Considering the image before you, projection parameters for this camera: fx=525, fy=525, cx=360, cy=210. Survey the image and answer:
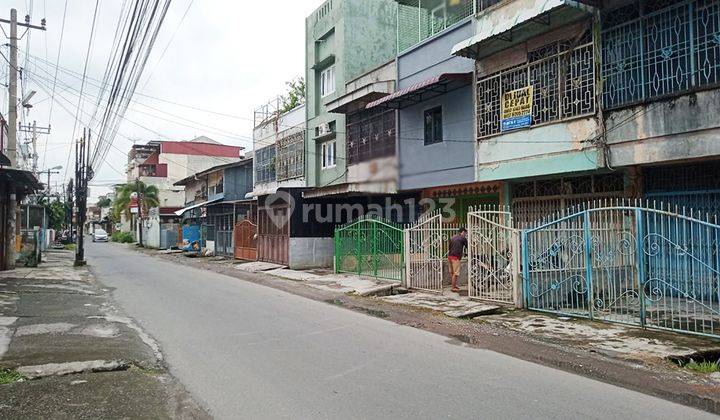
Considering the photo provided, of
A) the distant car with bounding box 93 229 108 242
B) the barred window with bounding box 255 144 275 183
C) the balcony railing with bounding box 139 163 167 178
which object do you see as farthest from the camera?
the balcony railing with bounding box 139 163 167 178

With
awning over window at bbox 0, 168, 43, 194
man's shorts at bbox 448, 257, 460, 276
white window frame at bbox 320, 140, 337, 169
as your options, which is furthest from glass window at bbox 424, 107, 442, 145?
awning over window at bbox 0, 168, 43, 194

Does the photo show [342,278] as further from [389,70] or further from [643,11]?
[643,11]

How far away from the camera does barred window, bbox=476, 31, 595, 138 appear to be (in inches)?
469

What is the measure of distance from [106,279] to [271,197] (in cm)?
747

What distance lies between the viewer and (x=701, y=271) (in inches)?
319

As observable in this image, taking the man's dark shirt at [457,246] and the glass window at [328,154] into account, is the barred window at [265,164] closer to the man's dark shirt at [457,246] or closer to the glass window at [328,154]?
the glass window at [328,154]

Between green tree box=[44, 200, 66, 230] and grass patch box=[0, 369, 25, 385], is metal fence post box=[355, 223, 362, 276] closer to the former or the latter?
grass patch box=[0, 369, 25, 385]

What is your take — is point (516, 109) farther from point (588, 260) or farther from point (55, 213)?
point (55, 213)

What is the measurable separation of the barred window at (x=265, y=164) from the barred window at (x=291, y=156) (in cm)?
115

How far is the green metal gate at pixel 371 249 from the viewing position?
1544 cm

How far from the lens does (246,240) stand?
27047 millimetres

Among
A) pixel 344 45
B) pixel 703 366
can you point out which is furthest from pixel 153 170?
pixel 703 366

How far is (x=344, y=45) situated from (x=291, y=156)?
6.90m

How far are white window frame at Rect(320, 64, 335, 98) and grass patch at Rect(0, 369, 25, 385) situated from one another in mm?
19137
